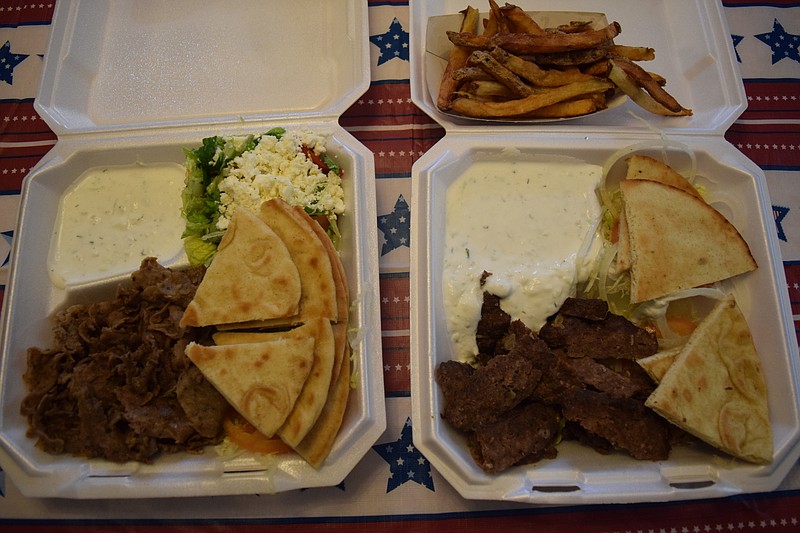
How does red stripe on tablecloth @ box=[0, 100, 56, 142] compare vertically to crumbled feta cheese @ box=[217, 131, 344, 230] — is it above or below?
above

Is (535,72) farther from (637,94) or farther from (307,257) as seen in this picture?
(307,257)

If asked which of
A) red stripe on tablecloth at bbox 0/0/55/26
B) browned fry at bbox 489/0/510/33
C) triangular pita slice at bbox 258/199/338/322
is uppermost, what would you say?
red stripe on tablecloth at bbox 0/0/55/26

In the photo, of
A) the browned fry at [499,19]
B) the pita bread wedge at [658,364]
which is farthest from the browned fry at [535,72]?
the pita bread wedge at [658,364]

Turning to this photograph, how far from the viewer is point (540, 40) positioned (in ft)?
7.88

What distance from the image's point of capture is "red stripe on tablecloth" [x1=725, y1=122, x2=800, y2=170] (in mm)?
2754

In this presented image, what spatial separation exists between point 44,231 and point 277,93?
4.25ft

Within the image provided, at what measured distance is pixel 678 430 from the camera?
207cm

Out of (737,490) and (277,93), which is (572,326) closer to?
(737,490)

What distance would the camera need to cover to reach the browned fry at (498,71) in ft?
7.79

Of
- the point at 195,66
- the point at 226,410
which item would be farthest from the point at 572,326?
the point at 195,66

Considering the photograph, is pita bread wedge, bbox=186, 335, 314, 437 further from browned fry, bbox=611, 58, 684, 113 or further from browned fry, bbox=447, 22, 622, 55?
browned fry, bbox=611, 58, 684, 113

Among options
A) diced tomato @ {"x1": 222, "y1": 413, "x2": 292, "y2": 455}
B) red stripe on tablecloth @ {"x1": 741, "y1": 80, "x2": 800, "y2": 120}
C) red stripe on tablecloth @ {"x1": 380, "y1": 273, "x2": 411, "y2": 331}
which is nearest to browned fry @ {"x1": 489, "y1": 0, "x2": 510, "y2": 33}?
red stripe on tablecloth @ {"x1": 380, "y1": 273, "x2": 411, "y2": 331}

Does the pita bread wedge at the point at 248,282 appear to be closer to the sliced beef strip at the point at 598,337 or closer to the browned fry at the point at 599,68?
the sliced beef strip at the point at 598,337

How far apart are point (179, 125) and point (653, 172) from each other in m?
2.23
